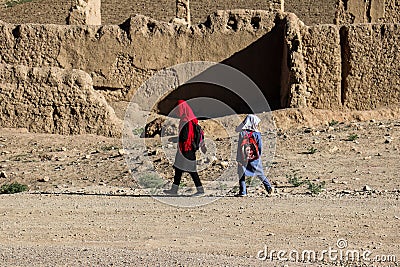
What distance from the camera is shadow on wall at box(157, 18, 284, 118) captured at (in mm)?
16328

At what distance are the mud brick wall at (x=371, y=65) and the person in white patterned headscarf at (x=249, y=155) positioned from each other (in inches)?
251

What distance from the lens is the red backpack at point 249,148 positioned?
371 inches

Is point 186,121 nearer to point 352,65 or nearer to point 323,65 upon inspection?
point 323,65

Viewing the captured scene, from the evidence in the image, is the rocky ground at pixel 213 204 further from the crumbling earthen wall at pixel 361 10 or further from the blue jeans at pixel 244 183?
the crumbling earthen wall at pixel 361 10

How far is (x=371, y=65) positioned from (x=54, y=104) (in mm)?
6005

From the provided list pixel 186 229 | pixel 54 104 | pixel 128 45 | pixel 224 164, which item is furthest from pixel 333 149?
pixel 128 45

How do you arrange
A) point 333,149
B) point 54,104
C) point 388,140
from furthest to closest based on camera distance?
point 54,104 < point 388,140 < point 333,149

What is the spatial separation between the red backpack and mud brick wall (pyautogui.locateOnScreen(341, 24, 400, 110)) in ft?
21.1

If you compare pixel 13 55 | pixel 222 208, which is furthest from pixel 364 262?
pixel 13 55

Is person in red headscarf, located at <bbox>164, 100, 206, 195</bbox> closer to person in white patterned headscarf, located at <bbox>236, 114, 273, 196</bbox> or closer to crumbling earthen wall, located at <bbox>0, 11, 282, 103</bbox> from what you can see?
person in white patterned headscarf, located at <bbox>236, 114, 273, 196</bbox>

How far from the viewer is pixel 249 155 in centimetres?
943

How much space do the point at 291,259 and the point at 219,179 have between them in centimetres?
453

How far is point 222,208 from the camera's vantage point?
8.67m

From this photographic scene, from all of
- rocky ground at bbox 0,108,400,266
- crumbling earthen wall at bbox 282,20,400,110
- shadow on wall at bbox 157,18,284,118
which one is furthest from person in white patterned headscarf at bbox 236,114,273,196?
shadow on wall at bbox 157,18,284,118
